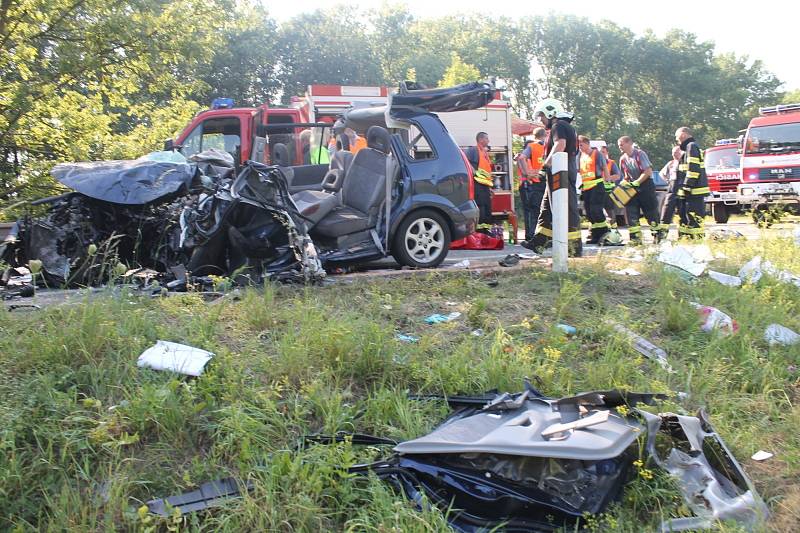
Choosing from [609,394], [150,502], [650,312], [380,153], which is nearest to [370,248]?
[380,153]

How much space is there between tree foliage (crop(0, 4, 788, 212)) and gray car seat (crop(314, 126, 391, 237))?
4.59m

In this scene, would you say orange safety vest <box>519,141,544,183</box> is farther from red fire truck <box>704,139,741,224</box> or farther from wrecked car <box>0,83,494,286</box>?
red fire truck <box>704,139,741,224</box>

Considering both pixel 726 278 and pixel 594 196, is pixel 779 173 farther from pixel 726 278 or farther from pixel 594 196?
pixel 726 278

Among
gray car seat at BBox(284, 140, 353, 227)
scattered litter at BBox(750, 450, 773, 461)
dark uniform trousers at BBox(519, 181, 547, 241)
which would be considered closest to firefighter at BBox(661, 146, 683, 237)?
dark uniform trousers at BBox(519, 181, 547, 241)

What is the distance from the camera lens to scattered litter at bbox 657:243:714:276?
6080 millimetres

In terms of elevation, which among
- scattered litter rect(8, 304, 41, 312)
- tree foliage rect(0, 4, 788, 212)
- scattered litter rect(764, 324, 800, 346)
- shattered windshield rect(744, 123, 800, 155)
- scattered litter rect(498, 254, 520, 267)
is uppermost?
tree foliage rect(0, 4, 788, 212)

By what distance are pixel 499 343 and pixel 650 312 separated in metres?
1.68

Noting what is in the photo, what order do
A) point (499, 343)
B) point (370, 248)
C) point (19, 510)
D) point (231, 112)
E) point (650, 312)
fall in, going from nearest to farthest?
point (19, 510)
point (499, 343)
point (650, 312)
point (370, 248)
point (231, 112)

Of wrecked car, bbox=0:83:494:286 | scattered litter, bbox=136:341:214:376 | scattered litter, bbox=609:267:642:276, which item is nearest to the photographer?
scattered litter, bbox=136:341:214:376

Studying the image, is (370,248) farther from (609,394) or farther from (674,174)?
(674,174)

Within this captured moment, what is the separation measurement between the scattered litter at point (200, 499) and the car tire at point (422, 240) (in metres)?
4.38

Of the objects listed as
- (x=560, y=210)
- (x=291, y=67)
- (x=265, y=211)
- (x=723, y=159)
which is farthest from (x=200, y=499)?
(x=291, y=67)

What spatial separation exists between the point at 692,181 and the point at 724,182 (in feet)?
27.6

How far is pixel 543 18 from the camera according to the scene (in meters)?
51.0
